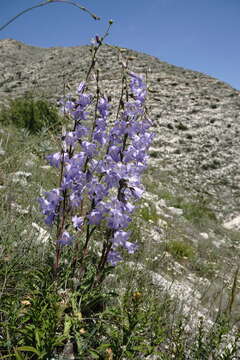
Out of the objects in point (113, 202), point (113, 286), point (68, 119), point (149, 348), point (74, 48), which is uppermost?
point (74, 48)

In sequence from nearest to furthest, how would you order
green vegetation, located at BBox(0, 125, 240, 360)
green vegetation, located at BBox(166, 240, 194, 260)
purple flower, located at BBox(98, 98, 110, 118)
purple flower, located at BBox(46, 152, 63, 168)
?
1. green vegetation, located at BBox(0, 125, 240, 360)
2. purple flower, located at BBox(46, 152, 63, 168)
3. purple flower, located at BBox(98, 98, 110, 118)
4. green vegetation, located at BBox(166, 240, 194, 260)

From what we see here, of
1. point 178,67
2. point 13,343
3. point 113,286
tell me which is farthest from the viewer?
point 178,67

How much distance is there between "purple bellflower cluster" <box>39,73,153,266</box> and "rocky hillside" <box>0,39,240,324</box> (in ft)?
7.71

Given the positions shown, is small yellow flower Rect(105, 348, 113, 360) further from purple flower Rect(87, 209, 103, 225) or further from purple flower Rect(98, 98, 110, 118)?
purple flower Rect(98, 98, 110, 118)

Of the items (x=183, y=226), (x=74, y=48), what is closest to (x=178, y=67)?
(x=74, y=48)

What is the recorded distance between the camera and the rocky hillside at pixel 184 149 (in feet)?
22.1

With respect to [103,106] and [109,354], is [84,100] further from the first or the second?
[109,354]

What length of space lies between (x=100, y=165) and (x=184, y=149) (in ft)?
44.7

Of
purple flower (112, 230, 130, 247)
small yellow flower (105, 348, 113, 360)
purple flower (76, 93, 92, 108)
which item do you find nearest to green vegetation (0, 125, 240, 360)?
small yellow flower (105, 348, 113, 360)

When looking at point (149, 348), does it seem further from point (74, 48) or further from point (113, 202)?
point (74, 48)

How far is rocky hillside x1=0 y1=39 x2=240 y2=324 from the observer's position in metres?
6.74

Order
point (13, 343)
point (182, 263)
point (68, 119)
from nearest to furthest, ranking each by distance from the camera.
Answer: point (13, 343), point (68, 119), point (182, 263)

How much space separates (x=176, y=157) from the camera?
14.8m

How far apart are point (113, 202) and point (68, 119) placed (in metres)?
0.72
